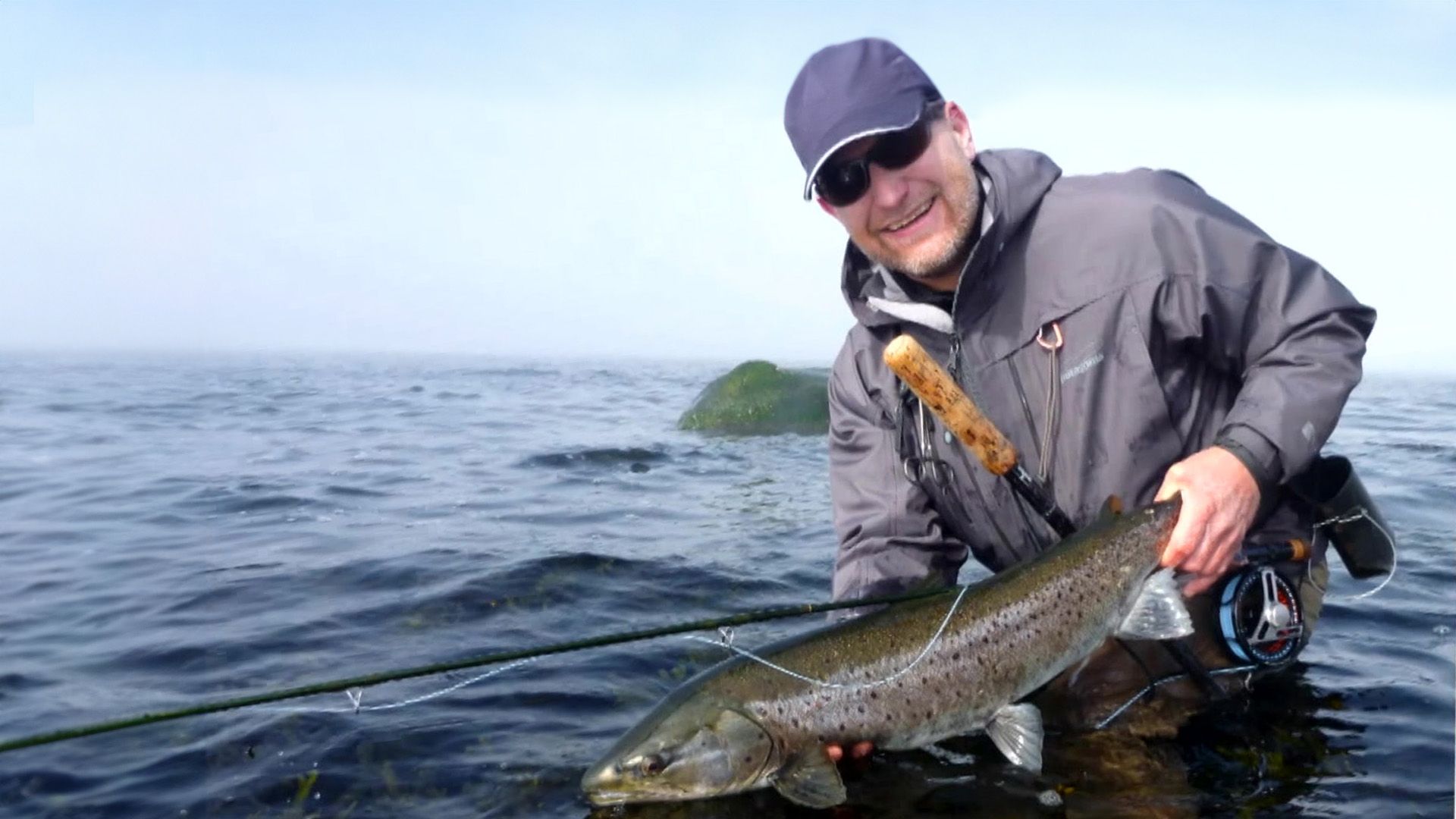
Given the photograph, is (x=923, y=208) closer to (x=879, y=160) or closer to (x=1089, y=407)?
(x=879, y=160)

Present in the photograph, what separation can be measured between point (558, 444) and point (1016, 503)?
38.2 feet

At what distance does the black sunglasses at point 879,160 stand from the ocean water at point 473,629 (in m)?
2.33

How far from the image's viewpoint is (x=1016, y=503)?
15.0 feet

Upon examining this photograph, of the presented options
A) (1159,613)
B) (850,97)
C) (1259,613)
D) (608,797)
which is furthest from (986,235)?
(608,797)

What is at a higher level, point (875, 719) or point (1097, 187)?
point (1097, 187)

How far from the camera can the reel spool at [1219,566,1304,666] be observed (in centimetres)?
434

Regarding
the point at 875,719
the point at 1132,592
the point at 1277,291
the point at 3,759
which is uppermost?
the point at 1277,291

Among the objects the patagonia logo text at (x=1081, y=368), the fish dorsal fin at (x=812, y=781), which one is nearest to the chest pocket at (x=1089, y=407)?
the patagonia logo text at (x=1081, y=368)

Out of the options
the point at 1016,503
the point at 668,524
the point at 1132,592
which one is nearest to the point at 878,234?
the point at 1016,503

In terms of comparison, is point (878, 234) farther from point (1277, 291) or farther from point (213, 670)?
point (213, 670)

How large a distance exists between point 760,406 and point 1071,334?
44.6ft

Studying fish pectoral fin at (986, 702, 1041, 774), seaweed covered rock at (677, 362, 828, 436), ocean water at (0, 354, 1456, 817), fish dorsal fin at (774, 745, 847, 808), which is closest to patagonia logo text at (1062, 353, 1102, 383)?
fish pectoral fin at (986, 702, 1041, 774)

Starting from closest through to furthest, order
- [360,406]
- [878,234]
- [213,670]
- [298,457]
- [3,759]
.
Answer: [878,234] → [3,759] → [213,670] → [298,457] → [360,406]

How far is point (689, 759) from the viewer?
394 centimetres
